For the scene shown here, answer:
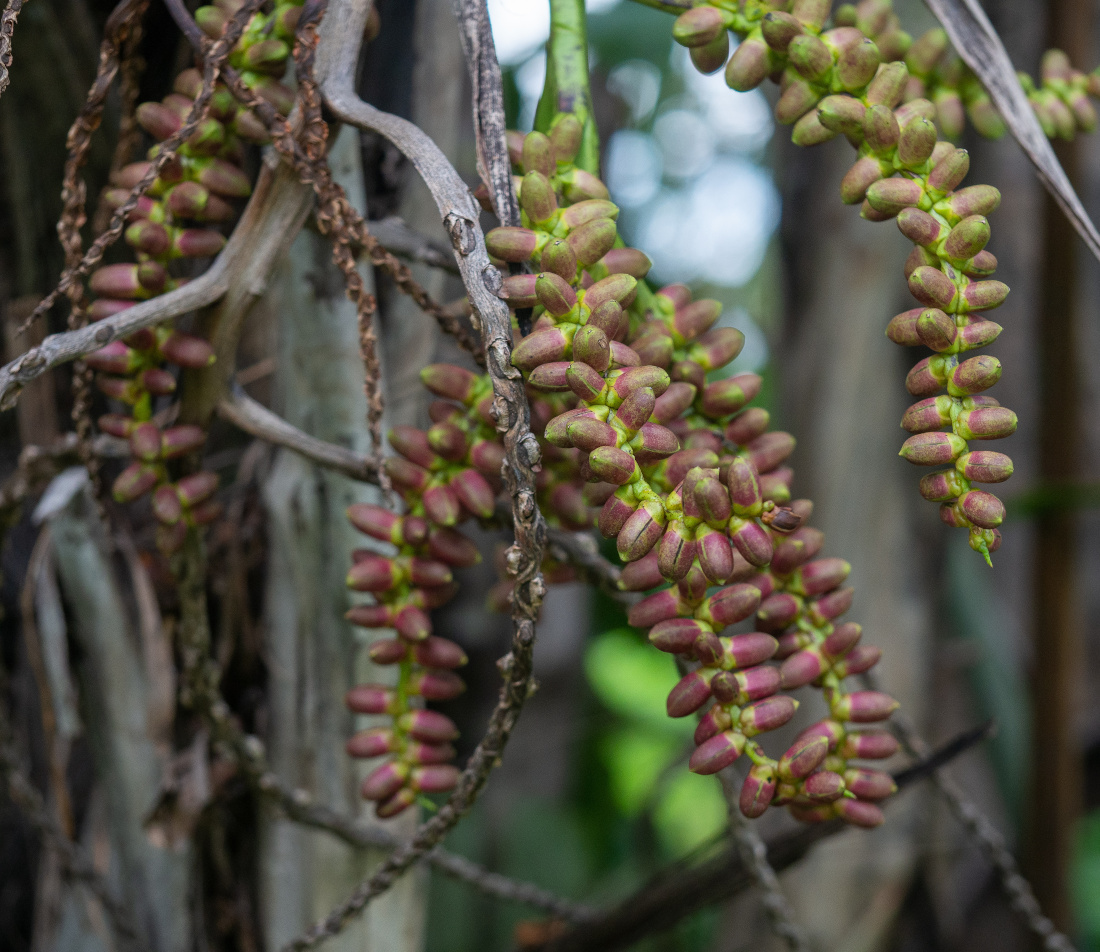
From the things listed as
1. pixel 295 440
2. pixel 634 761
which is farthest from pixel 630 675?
pixel 295 440

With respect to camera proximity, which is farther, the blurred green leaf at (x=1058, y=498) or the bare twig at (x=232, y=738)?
the blurred green leaf at (x=1058, y=498)

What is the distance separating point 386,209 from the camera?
592 millimetres

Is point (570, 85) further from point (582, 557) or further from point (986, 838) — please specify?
point (986, 838)

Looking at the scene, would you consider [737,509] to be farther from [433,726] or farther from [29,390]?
[29,390]

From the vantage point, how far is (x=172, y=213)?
0.45 m

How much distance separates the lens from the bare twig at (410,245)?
0.51 meters

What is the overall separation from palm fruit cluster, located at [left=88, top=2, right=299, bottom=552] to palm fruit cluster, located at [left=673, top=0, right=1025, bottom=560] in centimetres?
19

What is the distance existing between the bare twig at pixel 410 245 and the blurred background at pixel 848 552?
0.06 metres

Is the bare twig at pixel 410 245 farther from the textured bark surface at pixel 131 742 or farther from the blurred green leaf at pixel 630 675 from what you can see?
the blurred green leaf at pixel 630 675

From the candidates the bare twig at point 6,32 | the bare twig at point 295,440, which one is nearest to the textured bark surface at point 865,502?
the bare twig at point 295,440

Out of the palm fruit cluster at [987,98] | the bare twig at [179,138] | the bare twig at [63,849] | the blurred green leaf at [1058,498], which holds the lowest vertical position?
the bare twig at [63,849]

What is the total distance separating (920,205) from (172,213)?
0.33 meters

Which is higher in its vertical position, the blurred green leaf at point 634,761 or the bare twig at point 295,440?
the bare twig at point 295,440

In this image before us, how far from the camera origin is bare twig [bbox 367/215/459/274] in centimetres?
51
